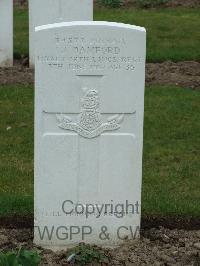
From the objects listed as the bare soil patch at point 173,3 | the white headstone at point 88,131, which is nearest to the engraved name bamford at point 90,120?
the white headstone at point 88,131

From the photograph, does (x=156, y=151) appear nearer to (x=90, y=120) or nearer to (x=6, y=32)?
(x=90, y=120)

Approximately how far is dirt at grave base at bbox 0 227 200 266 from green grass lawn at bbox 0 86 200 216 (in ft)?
1.27

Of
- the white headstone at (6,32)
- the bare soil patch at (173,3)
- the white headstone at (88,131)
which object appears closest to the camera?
the white headstone at (88,131)

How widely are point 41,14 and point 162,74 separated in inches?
70.6

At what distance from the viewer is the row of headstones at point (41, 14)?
10406 millimetres

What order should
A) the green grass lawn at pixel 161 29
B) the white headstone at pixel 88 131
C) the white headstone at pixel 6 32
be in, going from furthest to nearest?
the green grass lawn at pixel 161 29
the white headstone at pixel 6 32
the white headstone at pixel 88 131

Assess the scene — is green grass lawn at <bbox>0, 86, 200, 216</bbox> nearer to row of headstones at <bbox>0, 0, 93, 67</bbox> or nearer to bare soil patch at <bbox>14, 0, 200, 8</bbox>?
row of headstones at <bbox>0, 0, 93, 67</bbox>

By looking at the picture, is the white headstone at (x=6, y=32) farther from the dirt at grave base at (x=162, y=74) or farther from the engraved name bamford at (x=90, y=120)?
the engraved name bamford at (x=90, y=120)

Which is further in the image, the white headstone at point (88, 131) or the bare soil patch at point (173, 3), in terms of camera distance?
the bare soil patch at point (173, 3)

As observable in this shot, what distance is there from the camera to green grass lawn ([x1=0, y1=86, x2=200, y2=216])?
20.2ft

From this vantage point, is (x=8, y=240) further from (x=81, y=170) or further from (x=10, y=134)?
(x=10, y=134)

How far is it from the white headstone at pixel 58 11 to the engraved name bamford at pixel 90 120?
544cm

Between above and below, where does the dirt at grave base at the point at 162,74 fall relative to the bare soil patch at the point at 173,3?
below

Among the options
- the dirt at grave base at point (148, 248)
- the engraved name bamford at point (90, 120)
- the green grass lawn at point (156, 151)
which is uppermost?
the engraved name bamford at point (90, 120)
